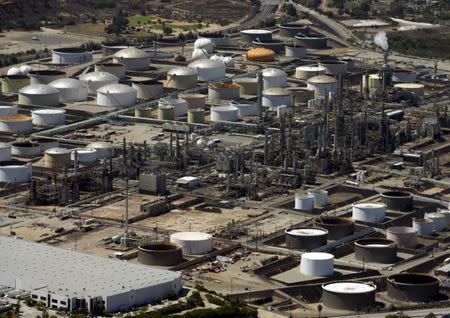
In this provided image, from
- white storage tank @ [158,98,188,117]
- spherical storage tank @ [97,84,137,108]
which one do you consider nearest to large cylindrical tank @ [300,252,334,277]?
white storage tank @ [158,98,188,117]

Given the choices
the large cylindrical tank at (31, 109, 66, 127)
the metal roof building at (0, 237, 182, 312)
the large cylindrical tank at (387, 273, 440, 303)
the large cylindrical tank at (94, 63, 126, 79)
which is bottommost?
the large cylindrical tank at (387, 273, 440, 303)

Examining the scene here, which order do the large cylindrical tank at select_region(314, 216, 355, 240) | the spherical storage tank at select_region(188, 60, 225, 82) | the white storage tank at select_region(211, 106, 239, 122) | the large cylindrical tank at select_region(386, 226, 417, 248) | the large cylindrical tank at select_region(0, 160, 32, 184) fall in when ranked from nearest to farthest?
1. the large cylindrical tank at select_region(386, 226, 417, 248)
2. the large cylindrical tank at select_region(314, 216, 355, 240)
3. the large cylindrical tank at select_region(0, 160, 32, 184)
4. the white storage tank at select_region(211, 106, 239, 122)
5. the spherical storage tank at select_region(188, 60, 225, 82)

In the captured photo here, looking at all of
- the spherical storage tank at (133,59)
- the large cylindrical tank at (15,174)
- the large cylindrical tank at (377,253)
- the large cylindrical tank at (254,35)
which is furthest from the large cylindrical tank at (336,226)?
the large cylindrical tank at (254,35)

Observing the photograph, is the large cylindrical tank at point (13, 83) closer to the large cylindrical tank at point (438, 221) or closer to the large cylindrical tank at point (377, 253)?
the large cylindrical tank at point (438, 221)

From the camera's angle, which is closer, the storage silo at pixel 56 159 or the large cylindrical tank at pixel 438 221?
the large cylindrical tank at pixel 438 221

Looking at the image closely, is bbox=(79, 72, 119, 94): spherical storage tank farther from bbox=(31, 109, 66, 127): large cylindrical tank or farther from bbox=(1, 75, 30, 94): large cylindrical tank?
bbox=(31, 109, 66, 127): large cylindrical tank

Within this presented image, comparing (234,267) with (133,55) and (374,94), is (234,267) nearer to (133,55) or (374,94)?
(374,94)

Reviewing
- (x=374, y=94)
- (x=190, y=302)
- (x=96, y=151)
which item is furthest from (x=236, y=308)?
(x=374, y=94)

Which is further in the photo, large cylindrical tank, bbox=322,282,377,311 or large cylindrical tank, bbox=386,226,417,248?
large cylindrical tank, bbox=386,226,417,248
